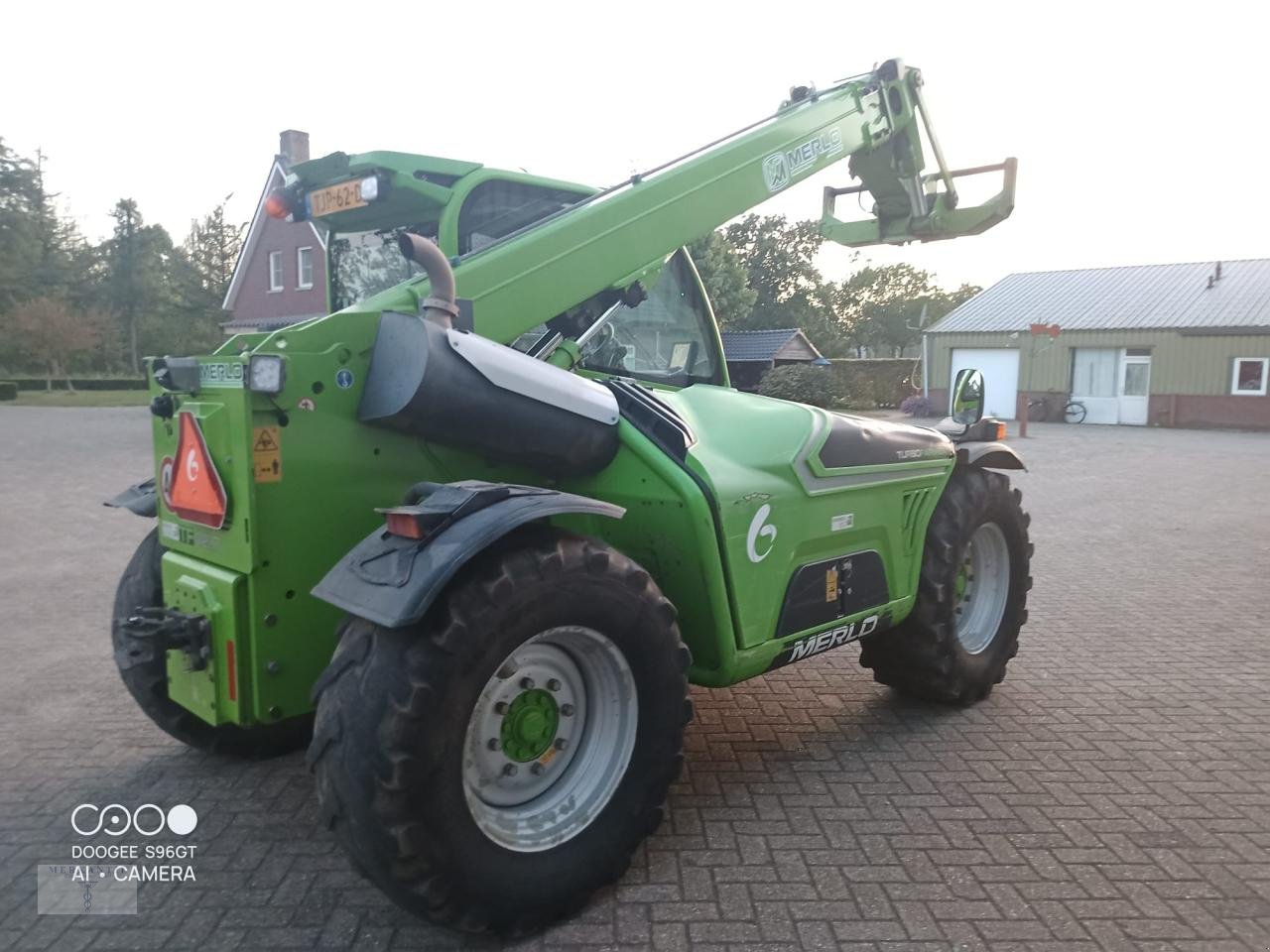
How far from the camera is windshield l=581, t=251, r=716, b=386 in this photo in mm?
4152

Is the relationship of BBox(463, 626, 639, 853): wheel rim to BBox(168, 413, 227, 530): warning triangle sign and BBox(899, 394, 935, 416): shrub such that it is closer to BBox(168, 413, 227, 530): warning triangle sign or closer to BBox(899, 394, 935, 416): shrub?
BBox(168, 413, 227, 530): warning triangle sign

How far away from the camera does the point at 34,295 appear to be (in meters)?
55.8

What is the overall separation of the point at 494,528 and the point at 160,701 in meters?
2.02

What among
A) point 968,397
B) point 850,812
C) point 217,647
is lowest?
point 850,812

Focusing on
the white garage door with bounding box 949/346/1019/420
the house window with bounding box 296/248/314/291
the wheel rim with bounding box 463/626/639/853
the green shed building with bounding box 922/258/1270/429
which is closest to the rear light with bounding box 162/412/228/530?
the wheel rim with bounding box 463/626/639/853

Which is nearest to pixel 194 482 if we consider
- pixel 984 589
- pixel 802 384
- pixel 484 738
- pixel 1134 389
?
pixel 484 738

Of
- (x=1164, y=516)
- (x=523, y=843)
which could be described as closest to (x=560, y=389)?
(x=523, y=843)

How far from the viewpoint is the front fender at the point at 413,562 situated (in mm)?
2602

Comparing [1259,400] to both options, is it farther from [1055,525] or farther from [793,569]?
[793,569]

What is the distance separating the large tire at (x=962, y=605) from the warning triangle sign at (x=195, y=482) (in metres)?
3.16

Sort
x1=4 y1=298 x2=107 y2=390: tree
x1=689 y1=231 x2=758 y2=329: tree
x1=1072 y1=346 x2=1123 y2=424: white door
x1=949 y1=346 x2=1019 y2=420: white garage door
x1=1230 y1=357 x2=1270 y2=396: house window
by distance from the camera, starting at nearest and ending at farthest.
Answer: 1. x1=1230 y1=357 x2=1270 y2=396: house window
2. x1=1072 y1=346 x2=1123 y2=424: white door
3. x1=949 y1=346 x2=1019 y2=420: white garage door
4. x1=689 y1=231 x2=758 y2=329: tree
5. x1=4 y1=298 x2=107 y2=390: tree

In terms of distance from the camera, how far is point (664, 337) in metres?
4.47

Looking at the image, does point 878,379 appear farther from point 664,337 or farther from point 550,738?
point 550,738

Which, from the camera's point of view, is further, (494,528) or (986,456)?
(986,456)
